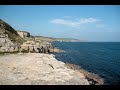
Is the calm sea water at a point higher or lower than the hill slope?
lower

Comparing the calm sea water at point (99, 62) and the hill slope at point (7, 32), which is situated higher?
the hill slope at point (7, 32)

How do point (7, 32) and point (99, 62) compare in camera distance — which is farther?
point (7, 32)

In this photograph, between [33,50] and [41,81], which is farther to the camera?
[33,50]

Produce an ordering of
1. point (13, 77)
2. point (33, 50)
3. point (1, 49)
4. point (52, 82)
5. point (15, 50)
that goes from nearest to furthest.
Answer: point (52, 82), point (13, 77), point (1, 49), point (15, 50), point (33, 50)

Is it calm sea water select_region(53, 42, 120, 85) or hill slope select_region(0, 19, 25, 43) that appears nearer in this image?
calm sea water select_region(53, 42, 120, 85)

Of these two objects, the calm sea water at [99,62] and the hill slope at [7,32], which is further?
the hill slope at [7,32]

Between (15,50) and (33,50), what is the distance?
3.87m

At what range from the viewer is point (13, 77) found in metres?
11.3

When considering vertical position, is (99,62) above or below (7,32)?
below
